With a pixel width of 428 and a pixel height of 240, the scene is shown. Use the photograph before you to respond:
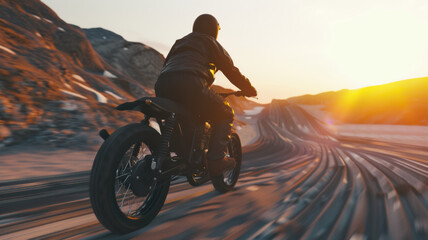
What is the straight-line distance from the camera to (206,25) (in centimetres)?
284

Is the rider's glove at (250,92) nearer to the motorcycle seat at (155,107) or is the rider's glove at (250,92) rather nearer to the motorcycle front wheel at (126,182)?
the motorcycle seat at (155,107)

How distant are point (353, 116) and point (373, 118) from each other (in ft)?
13.0

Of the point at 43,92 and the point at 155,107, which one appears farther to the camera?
the point at 43,92

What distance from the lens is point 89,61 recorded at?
16766 mm

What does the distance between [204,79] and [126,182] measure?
122 centimetres

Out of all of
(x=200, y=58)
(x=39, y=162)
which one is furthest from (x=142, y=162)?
(x=39, y=162)

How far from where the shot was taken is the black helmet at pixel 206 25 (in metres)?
2.84

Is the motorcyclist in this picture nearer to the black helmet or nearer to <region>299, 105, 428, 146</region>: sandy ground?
the black helmet

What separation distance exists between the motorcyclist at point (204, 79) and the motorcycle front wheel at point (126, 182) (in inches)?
21.2

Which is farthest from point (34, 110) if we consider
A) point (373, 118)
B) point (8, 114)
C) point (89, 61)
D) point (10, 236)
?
point (373, 118)

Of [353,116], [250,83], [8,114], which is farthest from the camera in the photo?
[353,116]

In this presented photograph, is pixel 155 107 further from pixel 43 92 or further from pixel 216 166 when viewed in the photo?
pixel 43 92

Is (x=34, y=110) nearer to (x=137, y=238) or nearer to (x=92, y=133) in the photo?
(x=92, y=133)

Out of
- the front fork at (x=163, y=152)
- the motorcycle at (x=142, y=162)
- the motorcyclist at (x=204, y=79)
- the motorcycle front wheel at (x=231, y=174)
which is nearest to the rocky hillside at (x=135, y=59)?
the motorcycle front wheel at (x=231, y=174)
